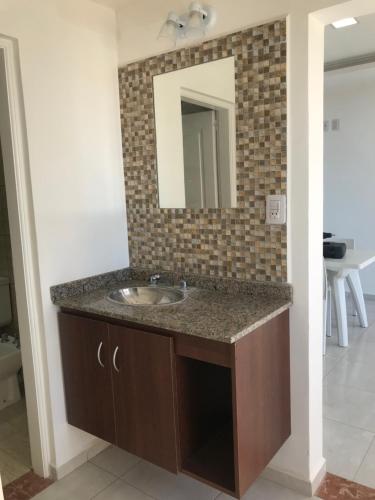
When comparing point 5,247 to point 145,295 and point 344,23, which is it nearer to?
point 145,295

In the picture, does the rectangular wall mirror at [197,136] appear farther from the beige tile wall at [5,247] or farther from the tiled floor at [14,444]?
the tiled floor at [14,444]

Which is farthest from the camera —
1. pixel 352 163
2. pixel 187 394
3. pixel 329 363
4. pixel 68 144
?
pixel 352 163

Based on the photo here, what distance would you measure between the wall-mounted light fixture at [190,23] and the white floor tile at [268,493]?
2062 millimetres

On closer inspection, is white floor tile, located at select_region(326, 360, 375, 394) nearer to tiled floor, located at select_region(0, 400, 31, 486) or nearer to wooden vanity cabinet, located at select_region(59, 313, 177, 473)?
wooden vanity cabinet, located at select_region(59, 313, 177, 473)

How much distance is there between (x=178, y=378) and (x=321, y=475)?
92cm

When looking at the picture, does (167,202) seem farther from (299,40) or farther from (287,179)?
(299,40)

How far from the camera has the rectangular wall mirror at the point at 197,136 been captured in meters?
1.97

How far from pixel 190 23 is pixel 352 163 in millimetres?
3572

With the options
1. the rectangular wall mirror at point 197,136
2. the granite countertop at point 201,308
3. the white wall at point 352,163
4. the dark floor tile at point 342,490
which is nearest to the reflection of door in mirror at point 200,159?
the rectangular wall mirror at point 197,136

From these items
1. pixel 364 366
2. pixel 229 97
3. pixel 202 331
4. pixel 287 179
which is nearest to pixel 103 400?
pixel 202 331

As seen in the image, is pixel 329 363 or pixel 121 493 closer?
pixel 121 493

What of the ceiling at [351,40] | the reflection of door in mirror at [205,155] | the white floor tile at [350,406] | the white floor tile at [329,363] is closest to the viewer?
the reflection of door in mirror at [205,155]

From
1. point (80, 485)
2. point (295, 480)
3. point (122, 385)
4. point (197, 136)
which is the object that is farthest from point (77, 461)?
point (197, 136)

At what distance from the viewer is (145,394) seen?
5.78 ft
